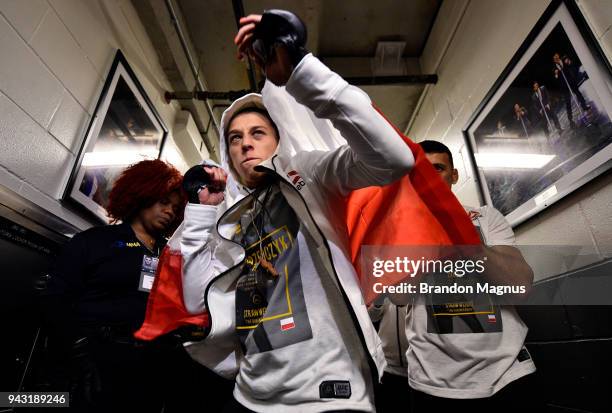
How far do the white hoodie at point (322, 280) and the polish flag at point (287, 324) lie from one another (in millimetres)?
39

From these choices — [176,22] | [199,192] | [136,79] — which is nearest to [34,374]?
[199,192]

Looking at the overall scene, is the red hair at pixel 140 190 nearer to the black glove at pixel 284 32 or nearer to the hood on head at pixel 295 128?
the hood on head at pixel 295 128

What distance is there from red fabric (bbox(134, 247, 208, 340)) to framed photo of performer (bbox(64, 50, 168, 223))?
3.18 ft

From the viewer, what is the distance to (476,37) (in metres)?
2.29

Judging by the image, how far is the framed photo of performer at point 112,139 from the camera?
5.68 feet

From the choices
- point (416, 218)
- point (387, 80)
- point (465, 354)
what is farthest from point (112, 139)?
point (387, 80)

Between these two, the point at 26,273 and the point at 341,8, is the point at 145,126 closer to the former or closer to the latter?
the point at 26,273

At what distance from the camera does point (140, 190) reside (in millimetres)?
1724

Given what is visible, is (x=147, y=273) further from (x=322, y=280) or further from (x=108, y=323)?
(x=322, y=280)

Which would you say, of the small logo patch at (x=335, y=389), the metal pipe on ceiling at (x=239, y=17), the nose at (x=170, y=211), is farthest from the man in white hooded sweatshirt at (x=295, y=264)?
the metal pipe on ceiling at (x=239, y=17)

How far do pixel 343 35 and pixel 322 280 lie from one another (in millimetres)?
3167

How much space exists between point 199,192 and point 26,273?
869 mm

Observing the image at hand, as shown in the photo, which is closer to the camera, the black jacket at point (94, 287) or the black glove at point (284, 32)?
the black glove at point (284, 32)

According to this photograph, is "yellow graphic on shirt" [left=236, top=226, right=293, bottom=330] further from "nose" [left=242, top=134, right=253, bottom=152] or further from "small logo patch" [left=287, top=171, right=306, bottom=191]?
"nose" [left=242, top=134, right=253, bottom=152]
